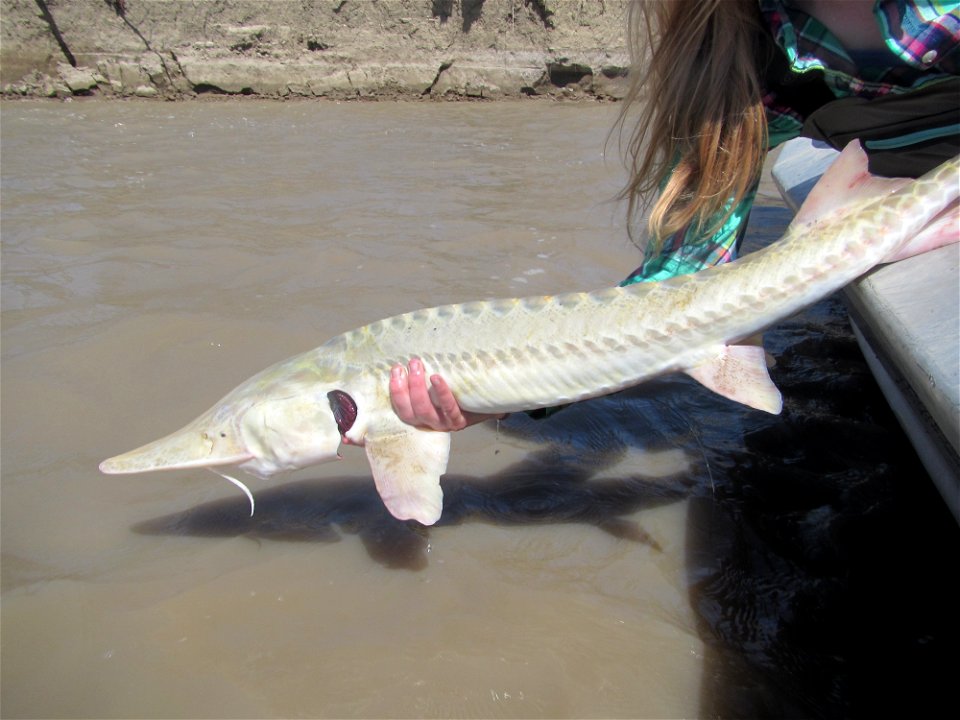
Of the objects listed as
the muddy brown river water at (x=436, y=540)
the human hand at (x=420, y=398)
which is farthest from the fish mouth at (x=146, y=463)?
the human hand at (x=420, y=398)

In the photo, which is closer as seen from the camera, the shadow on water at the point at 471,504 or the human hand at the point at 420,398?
the human hand at the point at 420,398

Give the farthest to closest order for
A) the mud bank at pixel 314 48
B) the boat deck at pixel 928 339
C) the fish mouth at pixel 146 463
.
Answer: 1. the mud bank at pixel 314 48
2. the fish mouth at pixel 146 463
3. the boat deck at pixel 928 339

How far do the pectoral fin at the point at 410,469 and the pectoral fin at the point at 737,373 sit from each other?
0.72 meters

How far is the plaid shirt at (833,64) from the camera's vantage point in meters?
1.87

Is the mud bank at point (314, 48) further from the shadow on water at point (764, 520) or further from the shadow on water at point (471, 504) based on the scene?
the shadow on water at point (471, 504)

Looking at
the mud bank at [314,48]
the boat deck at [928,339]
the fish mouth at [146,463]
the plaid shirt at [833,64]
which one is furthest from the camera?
the mud bank at [314,48]

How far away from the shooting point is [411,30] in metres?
10.0

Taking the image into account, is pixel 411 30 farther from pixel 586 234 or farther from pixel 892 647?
pixel 892 647

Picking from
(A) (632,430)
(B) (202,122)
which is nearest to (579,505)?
(A) (632,430)

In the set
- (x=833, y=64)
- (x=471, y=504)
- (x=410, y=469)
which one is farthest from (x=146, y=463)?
(x=833, y=64)

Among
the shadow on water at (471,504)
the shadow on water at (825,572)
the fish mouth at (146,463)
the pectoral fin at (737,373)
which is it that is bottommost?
the shadow on water at (471,504)

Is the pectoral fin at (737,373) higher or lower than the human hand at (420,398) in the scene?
higher

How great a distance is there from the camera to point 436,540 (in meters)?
2.23

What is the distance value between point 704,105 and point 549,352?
84 cm
